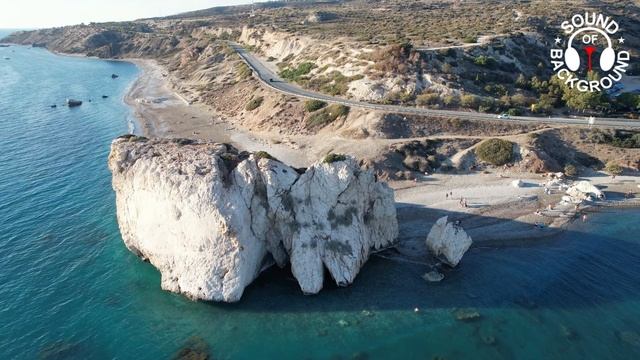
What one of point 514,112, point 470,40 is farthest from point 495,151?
point 470,40

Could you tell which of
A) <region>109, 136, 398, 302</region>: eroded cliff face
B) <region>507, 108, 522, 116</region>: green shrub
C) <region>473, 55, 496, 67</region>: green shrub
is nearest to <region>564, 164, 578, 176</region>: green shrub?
<region>507, 108, 522, 116</region>: green shrub

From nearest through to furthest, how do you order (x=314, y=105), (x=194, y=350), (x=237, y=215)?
(x=194, y=350) → (x=237, y=215) → (x=314, y=105)

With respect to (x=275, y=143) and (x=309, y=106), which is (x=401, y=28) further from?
(x=275, y=143)

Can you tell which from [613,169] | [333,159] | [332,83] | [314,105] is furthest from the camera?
[332,83]

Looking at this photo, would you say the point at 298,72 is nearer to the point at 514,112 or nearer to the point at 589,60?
the point at 514,112

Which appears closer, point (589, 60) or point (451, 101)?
point (451, 101)

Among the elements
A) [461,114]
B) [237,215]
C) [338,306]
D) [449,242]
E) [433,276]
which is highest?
[461,114]

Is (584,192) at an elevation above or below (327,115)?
below
